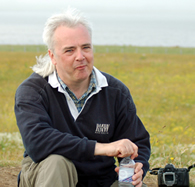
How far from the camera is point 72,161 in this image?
3.08 metres

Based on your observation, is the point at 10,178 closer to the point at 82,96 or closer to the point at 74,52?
the point at 82,96

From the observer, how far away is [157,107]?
43.9 ft

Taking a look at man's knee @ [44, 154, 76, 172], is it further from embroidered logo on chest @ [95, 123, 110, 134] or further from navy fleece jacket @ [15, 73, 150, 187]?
embroidered logo on chest @ [95, 123, 110, 134]

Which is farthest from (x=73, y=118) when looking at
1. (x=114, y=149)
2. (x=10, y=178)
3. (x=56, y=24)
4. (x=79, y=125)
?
(x=10, y=178)

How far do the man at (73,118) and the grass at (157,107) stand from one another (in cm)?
145

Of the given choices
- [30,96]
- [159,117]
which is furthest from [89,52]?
[159,117]

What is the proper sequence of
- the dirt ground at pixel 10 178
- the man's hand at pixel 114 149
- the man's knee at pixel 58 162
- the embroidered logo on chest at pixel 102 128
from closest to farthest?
1. the man's knee at pixel 58 162
2. the man's hand at pixel 114 149
3. the embroidered logo on chest at pixel 102 128
4. the dirt ground at pixel 10 178

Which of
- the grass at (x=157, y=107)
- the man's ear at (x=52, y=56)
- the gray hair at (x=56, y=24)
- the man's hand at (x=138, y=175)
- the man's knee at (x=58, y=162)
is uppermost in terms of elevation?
the gray hair at (x=56, y=24)

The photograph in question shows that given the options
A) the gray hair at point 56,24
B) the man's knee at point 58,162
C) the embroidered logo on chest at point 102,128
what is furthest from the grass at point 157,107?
the man's knee at point 58,162

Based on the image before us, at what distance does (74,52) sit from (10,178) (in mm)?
1877

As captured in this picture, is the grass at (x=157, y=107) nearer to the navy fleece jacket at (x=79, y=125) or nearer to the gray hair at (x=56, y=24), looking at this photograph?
the navy fleece jacket at (x=79, y=125)

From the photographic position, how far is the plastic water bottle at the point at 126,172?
9.50 feet

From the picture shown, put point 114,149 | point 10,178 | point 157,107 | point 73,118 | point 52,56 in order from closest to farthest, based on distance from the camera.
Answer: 1. point 114,149
2. point 73,118
3. point 52,56
4. point 10,178
5. point 157,107

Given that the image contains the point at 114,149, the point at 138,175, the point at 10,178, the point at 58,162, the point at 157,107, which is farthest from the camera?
the point at 157,107
